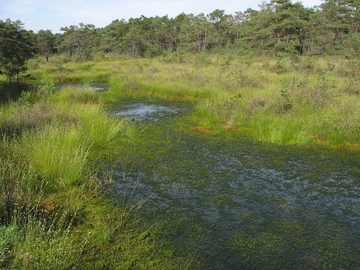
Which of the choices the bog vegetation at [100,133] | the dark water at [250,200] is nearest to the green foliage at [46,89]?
the bog vegetation at [100,133]

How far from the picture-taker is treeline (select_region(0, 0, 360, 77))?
32.1 m

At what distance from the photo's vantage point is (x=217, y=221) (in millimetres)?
4949

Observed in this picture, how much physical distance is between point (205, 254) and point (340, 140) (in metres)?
6.19

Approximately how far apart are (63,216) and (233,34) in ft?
173

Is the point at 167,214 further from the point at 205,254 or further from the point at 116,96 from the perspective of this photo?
the point at 116,96

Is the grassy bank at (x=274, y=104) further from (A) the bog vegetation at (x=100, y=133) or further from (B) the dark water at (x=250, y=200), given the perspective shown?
(B) the dark water at (x=250, y=200)

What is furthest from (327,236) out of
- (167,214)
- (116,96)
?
(116,96)

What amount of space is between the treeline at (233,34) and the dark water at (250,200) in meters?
14.9

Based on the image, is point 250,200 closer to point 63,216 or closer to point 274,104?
point 63,216

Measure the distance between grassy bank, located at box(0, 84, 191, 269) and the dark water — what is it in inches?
17.0

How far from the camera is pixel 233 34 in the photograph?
5256 centimetres

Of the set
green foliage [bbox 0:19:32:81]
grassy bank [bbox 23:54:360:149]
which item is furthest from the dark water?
green foliage [bbox 0:19:32:81]

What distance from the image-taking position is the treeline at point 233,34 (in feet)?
105

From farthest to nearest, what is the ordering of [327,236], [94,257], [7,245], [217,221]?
[217,221]
[327,236]
[94,257]
[7,245]
